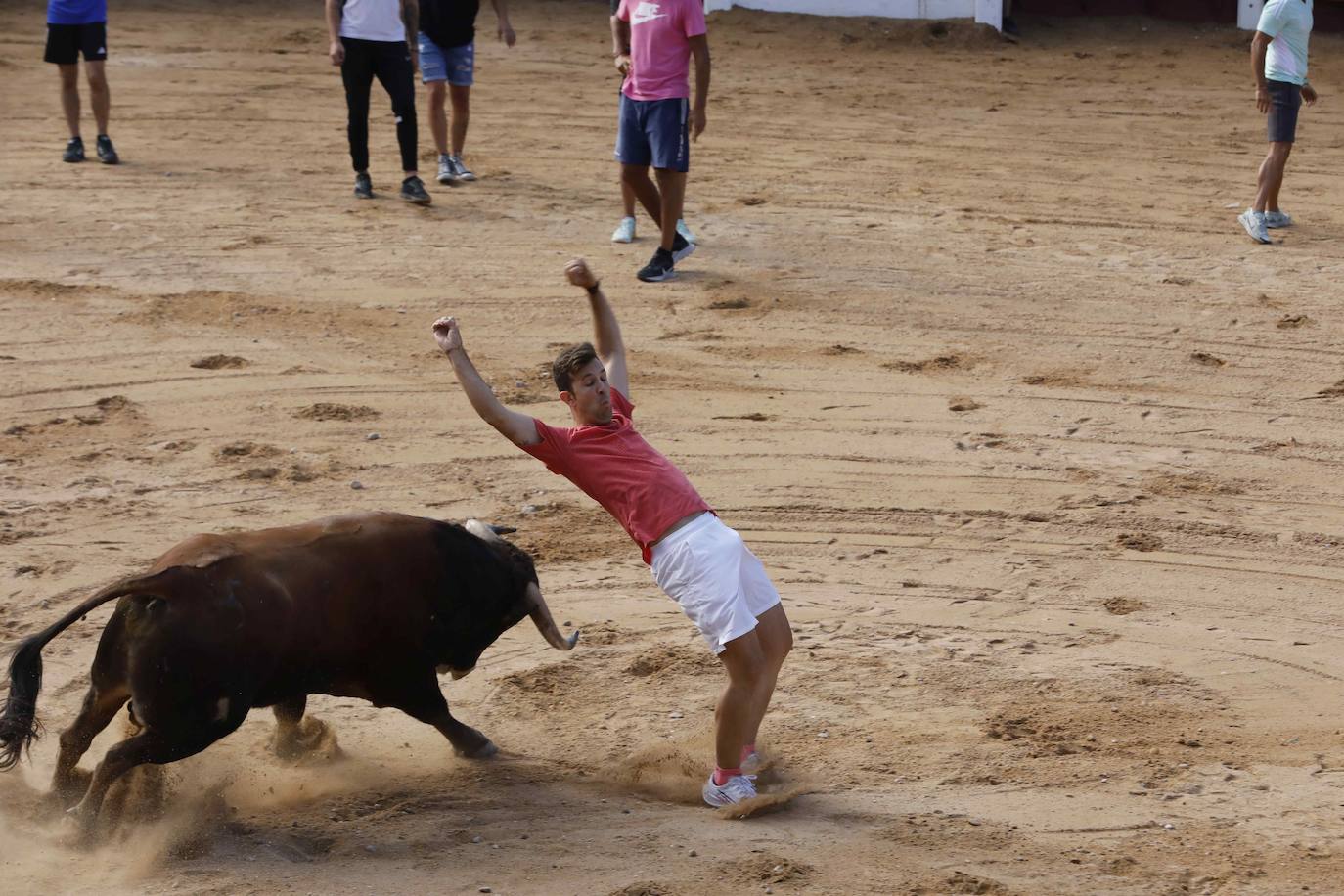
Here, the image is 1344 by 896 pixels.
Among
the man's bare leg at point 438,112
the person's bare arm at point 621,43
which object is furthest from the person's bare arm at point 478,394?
the man's bare leg at point 438,112

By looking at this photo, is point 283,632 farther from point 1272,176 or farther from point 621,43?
point 1272,176

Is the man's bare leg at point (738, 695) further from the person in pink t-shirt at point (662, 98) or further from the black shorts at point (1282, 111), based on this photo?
the black shorts at point (1282, 111)

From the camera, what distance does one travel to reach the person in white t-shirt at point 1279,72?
428 inches

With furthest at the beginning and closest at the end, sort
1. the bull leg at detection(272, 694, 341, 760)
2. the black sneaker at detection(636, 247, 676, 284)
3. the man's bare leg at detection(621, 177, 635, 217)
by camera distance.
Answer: the man's bare leg at detection(621, 177, 635, 217) → the black sneaker at detection(636, 247, 676, 284) → the bull leg at detection(272, 694, 341, 760)

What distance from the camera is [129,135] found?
13703 mm

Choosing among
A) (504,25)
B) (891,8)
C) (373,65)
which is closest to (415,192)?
(373,65)

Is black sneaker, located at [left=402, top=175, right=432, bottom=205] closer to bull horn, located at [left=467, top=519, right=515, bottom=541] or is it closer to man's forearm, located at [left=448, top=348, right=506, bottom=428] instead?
bull horn, located at [left=467, top=519, right=515, bottom=541]

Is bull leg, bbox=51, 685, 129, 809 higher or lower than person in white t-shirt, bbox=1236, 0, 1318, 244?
lower

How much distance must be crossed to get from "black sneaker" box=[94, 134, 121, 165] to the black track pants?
91.2 inches

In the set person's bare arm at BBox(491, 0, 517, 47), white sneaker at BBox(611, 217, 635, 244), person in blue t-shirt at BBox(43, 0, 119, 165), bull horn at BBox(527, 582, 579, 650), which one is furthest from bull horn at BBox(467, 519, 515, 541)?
person in blue t-shirt at BBox(43, 0, 119, 165)

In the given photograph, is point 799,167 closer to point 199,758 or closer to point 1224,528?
point 1224,528

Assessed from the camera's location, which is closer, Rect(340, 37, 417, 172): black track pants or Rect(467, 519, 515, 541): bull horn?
Rect(467, 519, 515, 541): bull horn

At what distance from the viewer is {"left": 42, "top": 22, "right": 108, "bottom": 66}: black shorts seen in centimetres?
1244

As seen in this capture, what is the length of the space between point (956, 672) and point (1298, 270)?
5797mm
